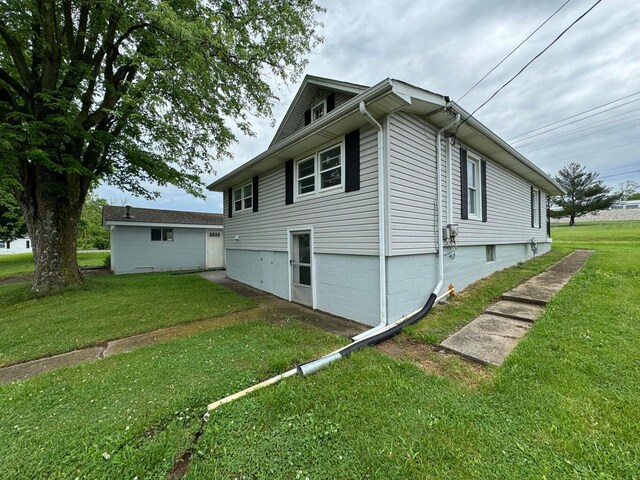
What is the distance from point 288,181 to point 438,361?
5.20 m

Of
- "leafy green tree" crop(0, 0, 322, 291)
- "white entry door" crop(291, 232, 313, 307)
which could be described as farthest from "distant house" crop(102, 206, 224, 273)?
"white entry door" crop(291, 232, 313, 307)

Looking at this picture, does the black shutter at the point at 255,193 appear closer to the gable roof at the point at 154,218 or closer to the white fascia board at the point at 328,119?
the white fascia board at the point at 328,119

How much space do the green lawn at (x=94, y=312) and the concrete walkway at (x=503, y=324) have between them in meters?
4.61

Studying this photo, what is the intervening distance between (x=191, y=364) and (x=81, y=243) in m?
39.0

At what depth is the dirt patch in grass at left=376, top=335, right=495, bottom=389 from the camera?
115 inches

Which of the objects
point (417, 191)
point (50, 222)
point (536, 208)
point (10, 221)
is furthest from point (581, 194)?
point (10, 221)

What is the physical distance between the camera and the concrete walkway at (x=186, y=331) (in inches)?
137

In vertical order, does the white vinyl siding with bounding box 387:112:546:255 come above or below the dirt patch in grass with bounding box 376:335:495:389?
above

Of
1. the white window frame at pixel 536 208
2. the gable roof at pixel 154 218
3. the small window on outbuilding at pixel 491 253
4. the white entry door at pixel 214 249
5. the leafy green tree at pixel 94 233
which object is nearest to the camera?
the small window on outbuilding at pixel 491 253

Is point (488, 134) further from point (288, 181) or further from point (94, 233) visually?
point (94, 233)

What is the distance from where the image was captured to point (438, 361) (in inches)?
132

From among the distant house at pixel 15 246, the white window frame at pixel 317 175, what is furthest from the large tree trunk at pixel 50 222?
the distant house at pixel 15 246

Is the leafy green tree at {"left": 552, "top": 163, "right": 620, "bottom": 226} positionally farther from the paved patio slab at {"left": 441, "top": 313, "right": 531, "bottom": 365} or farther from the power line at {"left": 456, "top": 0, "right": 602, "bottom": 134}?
the paved patio slab at {"left": 441, "top": 313, "right": 531, "bottom": 365}

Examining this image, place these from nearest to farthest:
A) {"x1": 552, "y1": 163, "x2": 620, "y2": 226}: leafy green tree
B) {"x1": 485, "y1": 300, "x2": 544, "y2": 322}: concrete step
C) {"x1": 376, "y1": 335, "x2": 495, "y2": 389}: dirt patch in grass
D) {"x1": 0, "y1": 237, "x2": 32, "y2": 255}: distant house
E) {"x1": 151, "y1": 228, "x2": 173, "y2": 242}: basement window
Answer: {"x1": 376, "y1": 335, "x2": 495, "y2": 389}: dirt patch in grass < {"x1": 485, "y1": 300, "x2": 544, "y2": 322}: concrete step < {"x1": 151, "y1": 228, "x2": 173, "y2": 242}: basement window < {"x1": 0, "y1": 237, "x2": 32, "y2": 255}: distant house < {"x1": 552, "y1": 163, "x2": 620, "y2": 226}: leafy green tree
